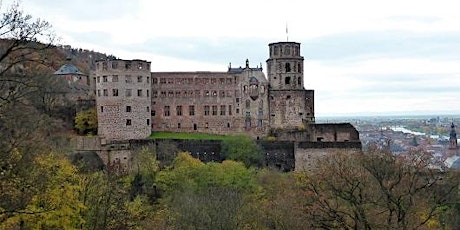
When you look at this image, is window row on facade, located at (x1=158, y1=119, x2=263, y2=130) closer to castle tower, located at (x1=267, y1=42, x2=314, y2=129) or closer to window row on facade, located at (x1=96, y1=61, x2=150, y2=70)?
castle tower, located at (x1=267, y1=42, x2=314, y2=129)

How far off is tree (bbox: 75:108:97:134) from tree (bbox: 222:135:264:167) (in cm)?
1180

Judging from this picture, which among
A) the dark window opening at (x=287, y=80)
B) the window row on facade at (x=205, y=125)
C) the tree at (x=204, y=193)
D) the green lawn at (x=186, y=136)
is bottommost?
the tree at (x=204, y=193)

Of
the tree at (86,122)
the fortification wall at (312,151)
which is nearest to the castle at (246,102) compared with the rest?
the fortification wall at (312,151)

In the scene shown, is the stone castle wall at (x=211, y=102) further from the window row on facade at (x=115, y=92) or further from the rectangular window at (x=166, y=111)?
the window row on facade at (x=115, y=92)

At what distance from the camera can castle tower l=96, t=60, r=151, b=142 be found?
53219 millimetres

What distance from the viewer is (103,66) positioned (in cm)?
5381

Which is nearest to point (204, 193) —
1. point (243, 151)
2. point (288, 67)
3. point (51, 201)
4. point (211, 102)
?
point (243, 151)

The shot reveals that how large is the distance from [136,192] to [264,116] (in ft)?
61.7

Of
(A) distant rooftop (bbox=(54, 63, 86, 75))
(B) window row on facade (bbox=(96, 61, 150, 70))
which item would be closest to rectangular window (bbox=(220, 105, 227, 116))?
(B) window row on facade (bbox=(96, 61, 150, 70))

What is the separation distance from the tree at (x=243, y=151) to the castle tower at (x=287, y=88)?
739 cm

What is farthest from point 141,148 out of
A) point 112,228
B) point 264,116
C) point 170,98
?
point 112,228

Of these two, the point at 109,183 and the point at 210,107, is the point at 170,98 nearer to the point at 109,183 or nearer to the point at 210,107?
the point at 210,107

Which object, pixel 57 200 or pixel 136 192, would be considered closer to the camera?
pixel 57 200

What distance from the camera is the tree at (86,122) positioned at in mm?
54844
